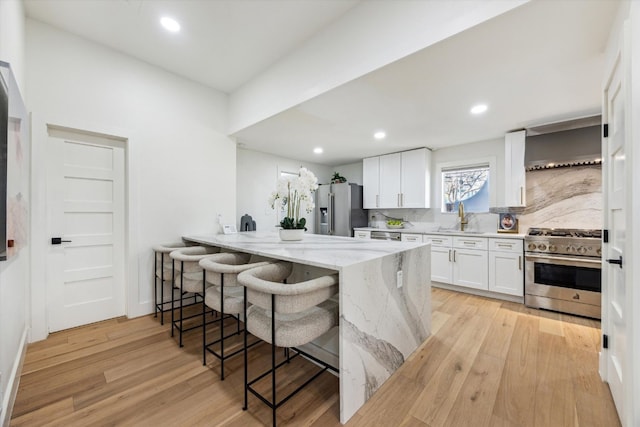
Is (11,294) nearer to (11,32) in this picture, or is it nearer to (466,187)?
(11,32)

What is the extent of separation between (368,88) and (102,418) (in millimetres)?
3045

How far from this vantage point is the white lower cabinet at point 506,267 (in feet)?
11.0

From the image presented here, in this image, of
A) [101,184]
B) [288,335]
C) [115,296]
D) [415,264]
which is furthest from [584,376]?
[101,184]

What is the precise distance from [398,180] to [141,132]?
4.01 metres

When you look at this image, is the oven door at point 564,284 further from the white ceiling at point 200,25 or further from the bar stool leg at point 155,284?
the bar stool leg at point 155,284

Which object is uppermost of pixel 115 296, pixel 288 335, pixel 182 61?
pixel 182 61

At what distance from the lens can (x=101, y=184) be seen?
2.80 metres

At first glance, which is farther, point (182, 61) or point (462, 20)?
point (182, 61)

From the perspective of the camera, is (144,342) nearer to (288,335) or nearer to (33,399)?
(33,399)

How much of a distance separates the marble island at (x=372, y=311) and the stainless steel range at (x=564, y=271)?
1.90m

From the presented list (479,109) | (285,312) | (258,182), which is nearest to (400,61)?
(479,109)

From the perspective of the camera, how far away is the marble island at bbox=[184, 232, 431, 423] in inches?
58.7

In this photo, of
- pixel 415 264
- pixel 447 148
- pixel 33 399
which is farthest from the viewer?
pixel 447 148

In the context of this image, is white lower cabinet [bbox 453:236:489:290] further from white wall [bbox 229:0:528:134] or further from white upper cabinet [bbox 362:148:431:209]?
white wall [bbox 229:0:528:134]
